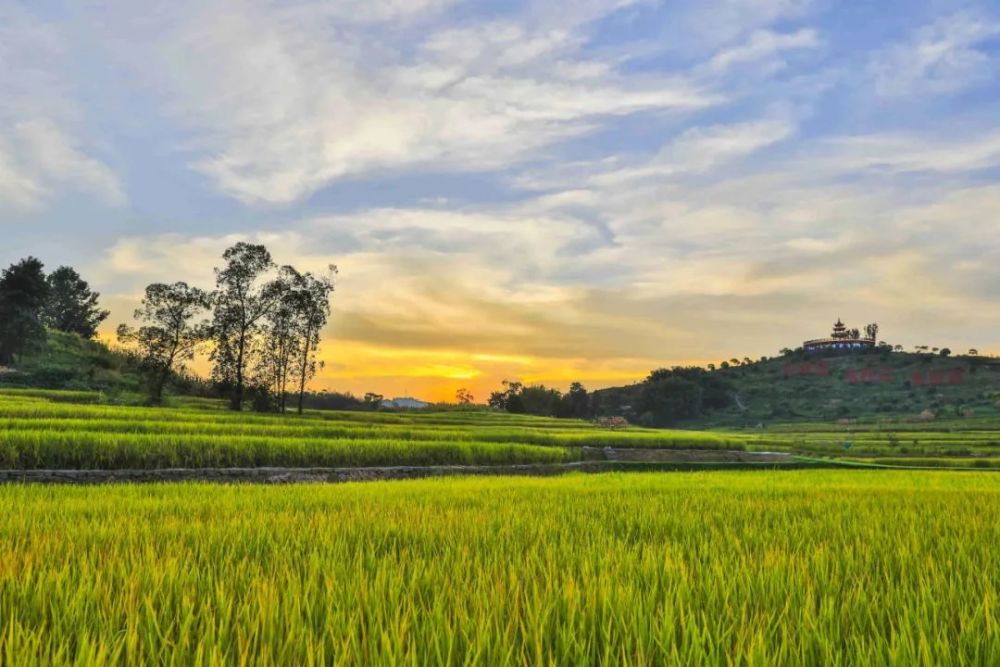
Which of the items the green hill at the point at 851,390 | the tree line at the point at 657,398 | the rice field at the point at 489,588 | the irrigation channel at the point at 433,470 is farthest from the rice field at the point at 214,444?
the green hill at the point at 851,390

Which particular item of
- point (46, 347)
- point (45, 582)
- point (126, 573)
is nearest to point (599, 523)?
point (126, 573)

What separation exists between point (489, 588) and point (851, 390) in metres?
104

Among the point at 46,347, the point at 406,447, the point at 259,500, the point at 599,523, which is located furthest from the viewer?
the point at 46,347

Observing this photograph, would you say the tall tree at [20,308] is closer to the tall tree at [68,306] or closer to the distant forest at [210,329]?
the distant forest at [210,329]

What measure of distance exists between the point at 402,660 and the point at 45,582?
218 centimetres

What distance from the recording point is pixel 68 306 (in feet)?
241

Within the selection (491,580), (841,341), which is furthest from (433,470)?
(841,341)

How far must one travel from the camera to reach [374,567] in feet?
11.9

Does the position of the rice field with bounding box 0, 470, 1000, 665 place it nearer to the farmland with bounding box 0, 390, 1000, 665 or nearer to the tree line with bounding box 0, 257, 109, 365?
the farmland with bounding box 0, 390, 1000, 665

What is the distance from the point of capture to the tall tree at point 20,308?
159 feet

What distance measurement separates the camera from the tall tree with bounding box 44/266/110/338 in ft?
236

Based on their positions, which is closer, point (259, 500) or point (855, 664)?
point (855, 664)

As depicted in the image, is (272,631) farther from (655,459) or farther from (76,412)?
(655,459)

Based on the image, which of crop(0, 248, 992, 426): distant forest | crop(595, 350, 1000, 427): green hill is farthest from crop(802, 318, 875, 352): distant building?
crop(0, 248, 992, 426): distant forest
